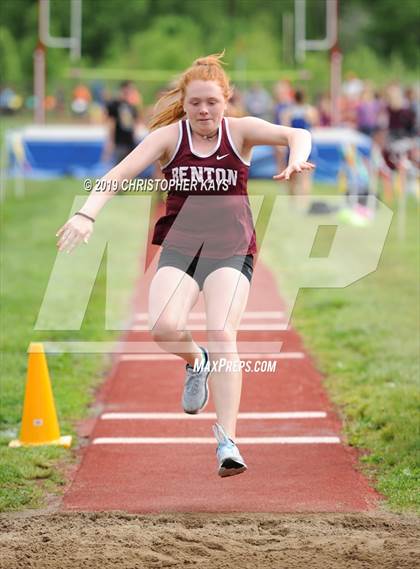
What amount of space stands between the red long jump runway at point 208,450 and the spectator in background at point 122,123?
39.8 ft

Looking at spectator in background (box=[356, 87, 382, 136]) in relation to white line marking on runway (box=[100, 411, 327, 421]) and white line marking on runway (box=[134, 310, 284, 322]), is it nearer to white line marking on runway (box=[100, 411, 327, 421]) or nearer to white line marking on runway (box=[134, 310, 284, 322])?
white line marking on runway (box=[134, 310, 284, 322])

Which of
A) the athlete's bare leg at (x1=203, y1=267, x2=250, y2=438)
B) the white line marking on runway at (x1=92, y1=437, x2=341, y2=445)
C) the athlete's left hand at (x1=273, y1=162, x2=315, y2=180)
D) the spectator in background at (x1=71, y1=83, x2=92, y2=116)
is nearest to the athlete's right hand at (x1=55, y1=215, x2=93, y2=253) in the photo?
the athlete's bare leg at (x1=203, y1=267, x2=250, y2=438)

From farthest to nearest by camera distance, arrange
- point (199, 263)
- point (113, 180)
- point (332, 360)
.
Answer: point (332, 360)
point (199, 263)
point (113, 180)

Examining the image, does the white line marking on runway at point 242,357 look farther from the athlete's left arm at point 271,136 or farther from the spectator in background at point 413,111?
the spectator in background at point 413,111

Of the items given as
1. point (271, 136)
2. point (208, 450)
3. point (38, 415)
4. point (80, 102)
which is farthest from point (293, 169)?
point (80, 102)

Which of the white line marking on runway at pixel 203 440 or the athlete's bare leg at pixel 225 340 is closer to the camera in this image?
the athlete's bare leg at pixel 225 340

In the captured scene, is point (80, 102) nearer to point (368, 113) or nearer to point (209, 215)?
point (368, 113)

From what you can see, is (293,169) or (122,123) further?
(122,123)

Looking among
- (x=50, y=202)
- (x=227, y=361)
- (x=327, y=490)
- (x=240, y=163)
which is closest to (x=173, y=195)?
(x=240, y=163)

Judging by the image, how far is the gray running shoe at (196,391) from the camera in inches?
229

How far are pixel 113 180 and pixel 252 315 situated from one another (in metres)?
5.24

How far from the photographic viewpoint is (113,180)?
5273 millimetres

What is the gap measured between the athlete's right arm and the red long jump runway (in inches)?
52.1

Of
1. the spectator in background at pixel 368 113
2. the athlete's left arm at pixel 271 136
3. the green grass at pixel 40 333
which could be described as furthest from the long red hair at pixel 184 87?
the spectator in background at pixel 368 113
